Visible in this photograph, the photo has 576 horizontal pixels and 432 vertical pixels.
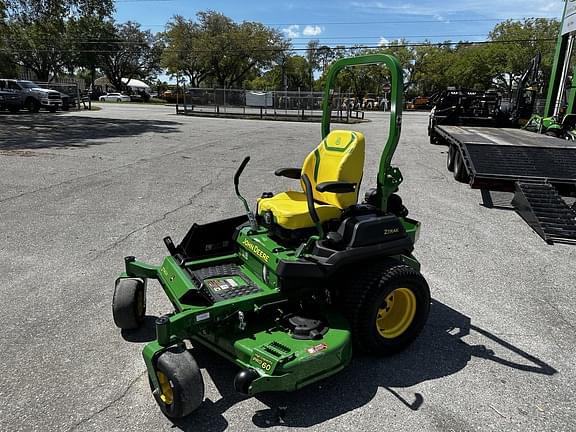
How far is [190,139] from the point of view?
632 inches

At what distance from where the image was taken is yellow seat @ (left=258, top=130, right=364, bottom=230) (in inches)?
133

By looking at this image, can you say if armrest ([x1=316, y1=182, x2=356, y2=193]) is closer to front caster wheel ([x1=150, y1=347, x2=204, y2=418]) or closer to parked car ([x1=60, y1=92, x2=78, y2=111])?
front caster wheel ([x1=150, y1=347, x2=204, y2=418])

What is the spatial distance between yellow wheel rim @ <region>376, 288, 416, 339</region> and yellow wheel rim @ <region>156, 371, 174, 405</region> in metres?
1.49

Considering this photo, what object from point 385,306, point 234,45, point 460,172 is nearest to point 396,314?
point 385,306

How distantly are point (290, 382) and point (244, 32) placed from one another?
58418 mm

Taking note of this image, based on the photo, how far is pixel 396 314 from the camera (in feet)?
11.3

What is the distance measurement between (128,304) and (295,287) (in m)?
1.30

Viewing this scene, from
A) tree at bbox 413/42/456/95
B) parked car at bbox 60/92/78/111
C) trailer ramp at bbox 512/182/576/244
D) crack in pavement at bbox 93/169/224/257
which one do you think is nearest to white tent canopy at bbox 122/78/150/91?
tree at bbox 413/42/456/95

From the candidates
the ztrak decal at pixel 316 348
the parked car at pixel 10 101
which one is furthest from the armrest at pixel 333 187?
the parked car at pixel 10 101

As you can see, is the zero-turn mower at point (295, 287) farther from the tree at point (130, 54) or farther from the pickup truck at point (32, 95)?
the tree at point (130, 54)

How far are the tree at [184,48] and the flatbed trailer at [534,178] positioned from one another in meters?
53.0

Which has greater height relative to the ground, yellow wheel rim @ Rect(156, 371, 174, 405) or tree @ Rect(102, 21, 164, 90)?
tree @ Rect(102, 21, 164, 90)

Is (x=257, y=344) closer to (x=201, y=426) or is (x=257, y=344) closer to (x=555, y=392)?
(x=201, y=426)

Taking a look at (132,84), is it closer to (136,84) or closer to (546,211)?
(136,84)
